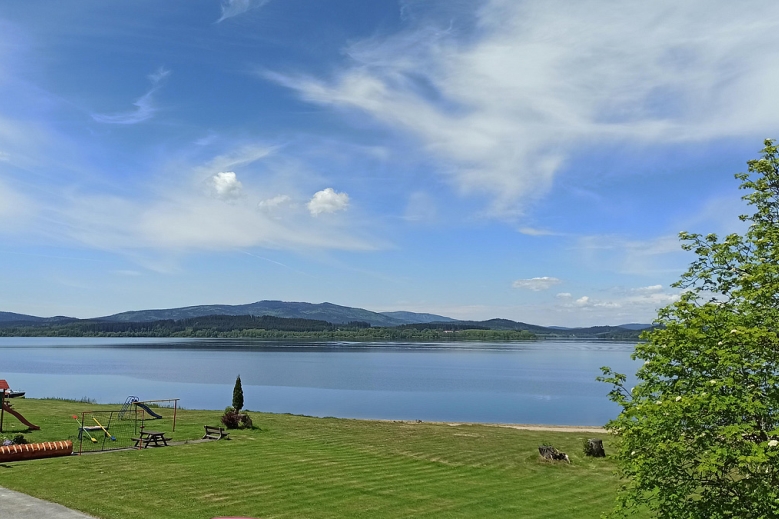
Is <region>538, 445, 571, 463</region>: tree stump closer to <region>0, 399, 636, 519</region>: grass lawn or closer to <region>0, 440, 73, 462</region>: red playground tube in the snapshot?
<region>0, 399, 636, 519</region>: grass lawn

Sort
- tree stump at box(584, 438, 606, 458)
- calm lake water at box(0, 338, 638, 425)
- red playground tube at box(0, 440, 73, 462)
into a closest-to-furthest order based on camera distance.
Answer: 1. red playground tube at box(0, 440, 73, 462)
2. tree stump at box(584, 438, 606, 458)
3. calm lake water at box(0, 338, 638, 425)

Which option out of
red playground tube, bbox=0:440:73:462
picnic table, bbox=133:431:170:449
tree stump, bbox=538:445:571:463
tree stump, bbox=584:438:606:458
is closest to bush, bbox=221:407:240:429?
picnic table, bbox=133:431:170:449

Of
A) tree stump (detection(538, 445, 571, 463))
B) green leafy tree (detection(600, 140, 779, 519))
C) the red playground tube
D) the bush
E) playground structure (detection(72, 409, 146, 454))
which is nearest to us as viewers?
green leafy tree (detection(600, 140, 779, 519))

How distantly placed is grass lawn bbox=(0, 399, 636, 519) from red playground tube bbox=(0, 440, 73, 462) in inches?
26.7

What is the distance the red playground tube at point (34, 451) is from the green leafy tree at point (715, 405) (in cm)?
2091

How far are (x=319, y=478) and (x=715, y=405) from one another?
14483 mm

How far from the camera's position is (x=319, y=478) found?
19344 millimetres

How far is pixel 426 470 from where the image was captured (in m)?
21.7

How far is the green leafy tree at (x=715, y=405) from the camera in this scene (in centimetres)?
789

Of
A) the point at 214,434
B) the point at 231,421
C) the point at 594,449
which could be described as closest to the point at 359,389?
the point at 231,421

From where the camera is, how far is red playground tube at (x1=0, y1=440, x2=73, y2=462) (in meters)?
20.4

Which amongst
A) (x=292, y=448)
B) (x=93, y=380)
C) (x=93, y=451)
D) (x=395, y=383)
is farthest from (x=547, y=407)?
(x=93, y=380)

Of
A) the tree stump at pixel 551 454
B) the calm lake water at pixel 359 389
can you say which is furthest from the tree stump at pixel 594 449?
the calm lake water at pixel 359 389

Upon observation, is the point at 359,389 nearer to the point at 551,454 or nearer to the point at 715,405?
the point at 551,454
